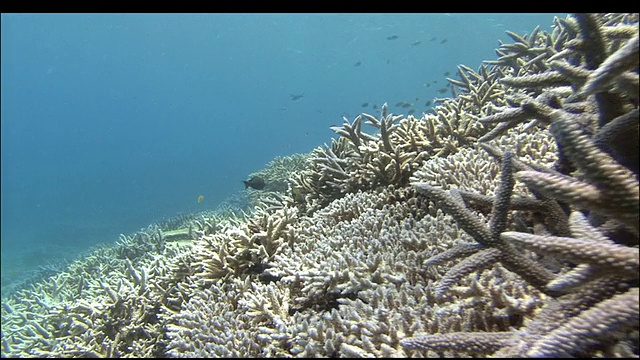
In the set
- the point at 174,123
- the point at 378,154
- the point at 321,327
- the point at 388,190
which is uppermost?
the point at 174,123

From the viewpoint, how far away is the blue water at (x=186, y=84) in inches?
3930

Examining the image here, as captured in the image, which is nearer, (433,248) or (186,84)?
(433,248)

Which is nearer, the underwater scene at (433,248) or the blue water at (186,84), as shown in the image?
the underwater scene at (433,248)

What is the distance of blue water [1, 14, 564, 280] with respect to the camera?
99.8 m

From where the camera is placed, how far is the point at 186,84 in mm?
140500

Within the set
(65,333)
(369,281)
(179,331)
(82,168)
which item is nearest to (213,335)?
(179,331)

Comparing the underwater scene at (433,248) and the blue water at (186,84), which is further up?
the blue water at (186,84)

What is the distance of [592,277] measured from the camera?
118 centimetres

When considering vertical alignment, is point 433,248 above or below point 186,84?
below

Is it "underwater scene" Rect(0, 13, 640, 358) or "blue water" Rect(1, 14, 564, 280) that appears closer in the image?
"underwater scene" Rect(0, 13, 640, 358)

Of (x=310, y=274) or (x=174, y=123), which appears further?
(x=174, y=123)

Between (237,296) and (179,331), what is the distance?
0.52 metres

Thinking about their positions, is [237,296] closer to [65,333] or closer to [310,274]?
[310,274]

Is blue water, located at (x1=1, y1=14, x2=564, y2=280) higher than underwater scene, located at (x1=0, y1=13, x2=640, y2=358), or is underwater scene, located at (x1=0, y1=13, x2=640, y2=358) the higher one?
blue water, located at (x1=1, y1=14, x2=564, y2=280)
